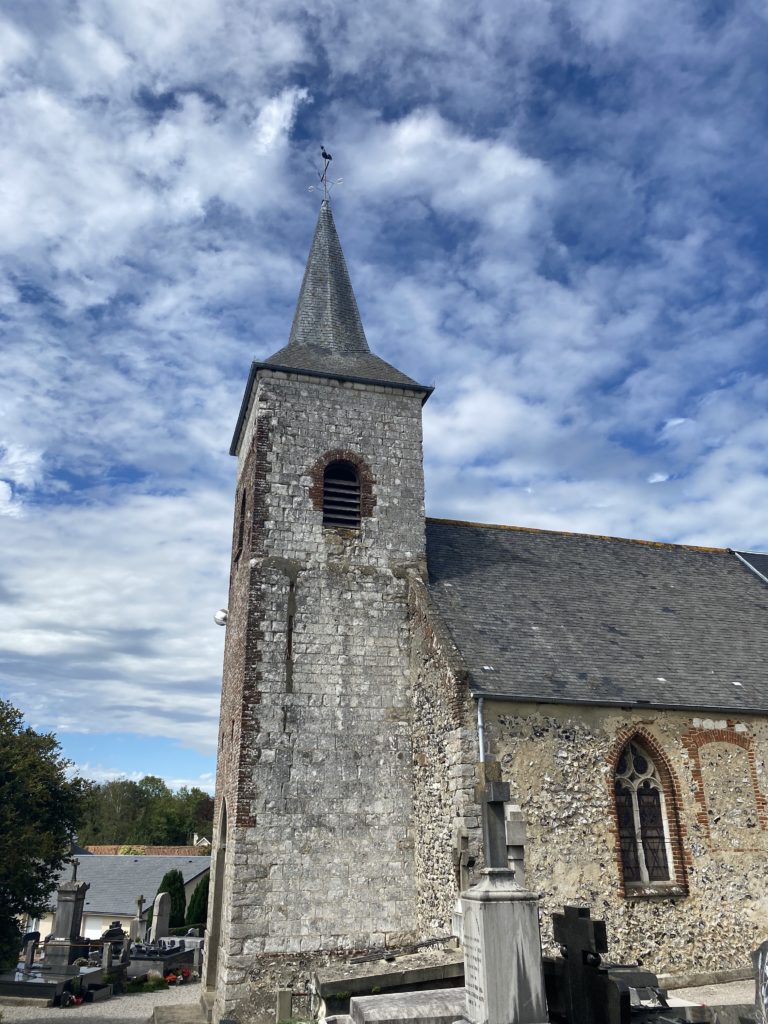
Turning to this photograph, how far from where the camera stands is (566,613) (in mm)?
15438

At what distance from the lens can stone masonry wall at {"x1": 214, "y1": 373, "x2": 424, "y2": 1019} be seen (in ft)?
40.9

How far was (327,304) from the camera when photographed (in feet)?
61.2

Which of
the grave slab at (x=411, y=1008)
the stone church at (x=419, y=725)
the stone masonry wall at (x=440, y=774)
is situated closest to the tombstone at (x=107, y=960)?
the stone church at (x=419, y=725)

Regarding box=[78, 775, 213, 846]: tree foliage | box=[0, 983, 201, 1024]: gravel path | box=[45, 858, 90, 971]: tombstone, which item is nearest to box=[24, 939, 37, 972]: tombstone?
box=[45, 858, 90, 971]: tombstone

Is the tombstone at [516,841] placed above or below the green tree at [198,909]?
above

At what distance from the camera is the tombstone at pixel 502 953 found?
296 inches

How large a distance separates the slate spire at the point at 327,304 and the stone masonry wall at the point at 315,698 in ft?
7.25

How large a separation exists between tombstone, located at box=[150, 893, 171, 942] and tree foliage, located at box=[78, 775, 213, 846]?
1588 inches

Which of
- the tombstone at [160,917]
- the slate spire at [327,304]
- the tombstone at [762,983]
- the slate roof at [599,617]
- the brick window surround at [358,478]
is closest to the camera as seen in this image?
the tombstone at [762,983]

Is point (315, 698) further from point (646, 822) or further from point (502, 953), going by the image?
point (502, 953)

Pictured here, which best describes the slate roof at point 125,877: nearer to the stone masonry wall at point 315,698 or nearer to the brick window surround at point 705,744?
the stone masonry wall at point 315,698

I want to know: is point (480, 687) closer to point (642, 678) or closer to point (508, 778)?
point (508, 778)

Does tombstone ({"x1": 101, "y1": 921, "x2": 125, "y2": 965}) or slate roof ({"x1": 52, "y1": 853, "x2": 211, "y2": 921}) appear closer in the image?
tombstone ({"x1": 101, "y1": 921, "x2": 125, "y2": 965})

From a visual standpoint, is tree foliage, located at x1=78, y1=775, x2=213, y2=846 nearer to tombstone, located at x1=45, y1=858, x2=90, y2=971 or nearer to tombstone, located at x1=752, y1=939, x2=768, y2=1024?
tombstone, located at x1=45, y1=858, x2=90, y2=971
